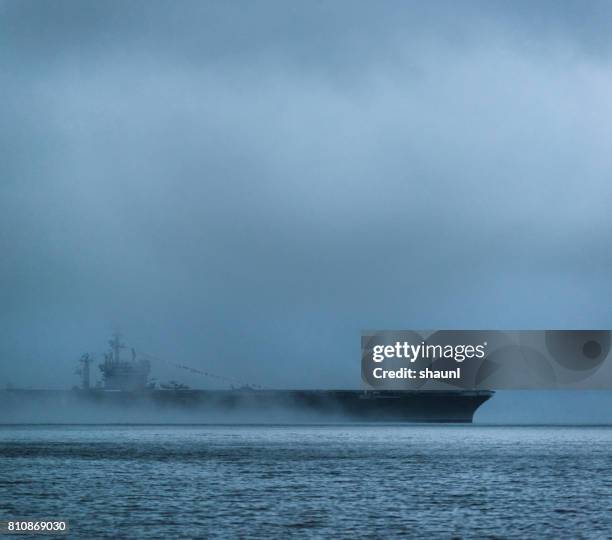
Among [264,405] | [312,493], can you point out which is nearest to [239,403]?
[264,405]

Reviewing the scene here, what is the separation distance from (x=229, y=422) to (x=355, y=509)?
116 m

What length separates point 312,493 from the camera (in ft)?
151

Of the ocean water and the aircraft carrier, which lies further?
the aircraft carrier

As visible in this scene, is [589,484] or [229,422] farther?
[229,422]

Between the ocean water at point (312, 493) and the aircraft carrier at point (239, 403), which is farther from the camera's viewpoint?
the aircraft carrier at point (239, 403)

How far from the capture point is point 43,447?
9012 centimetres

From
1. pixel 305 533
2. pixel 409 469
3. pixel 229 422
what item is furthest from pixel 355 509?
pixel 229 422

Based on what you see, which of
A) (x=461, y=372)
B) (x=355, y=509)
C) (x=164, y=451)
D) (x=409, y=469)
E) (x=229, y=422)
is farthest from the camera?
(x=229, y=422)

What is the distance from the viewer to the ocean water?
3506 cm

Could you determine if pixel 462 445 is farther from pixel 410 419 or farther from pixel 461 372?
pixel 410 419

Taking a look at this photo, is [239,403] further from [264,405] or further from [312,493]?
[312,493]

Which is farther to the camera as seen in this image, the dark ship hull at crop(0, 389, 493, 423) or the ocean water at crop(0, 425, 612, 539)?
the dark ship hull at crop(0, 389, 493, 423)

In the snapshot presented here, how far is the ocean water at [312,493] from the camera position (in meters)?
35.1

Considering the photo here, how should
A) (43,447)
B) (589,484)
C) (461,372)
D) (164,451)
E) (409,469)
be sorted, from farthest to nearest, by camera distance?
(461,372) → (43,447) → (164,451) → (409,469) → (589,484)
